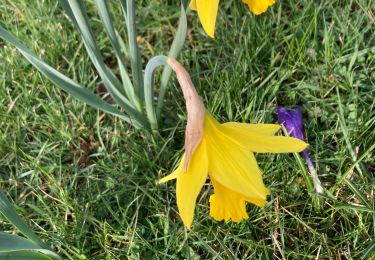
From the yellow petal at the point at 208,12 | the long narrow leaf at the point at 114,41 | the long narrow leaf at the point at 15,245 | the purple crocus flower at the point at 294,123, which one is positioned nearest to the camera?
A: the yellow petal at the point at 208,12

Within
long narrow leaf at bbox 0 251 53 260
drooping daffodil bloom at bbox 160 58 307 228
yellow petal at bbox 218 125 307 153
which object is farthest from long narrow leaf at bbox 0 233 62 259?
yellow petal at bbox 218 125 307 153

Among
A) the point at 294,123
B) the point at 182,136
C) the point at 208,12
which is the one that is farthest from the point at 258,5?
the point at 182,136

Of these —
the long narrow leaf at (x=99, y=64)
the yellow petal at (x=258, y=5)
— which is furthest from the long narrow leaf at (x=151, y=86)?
the yellow petal at (x=258, y=5)

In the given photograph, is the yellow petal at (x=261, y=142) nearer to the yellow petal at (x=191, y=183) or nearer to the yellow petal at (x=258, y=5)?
the yellow petal at (x=191, y=183)

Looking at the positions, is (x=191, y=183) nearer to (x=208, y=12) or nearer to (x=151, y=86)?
(x=208, y=12)

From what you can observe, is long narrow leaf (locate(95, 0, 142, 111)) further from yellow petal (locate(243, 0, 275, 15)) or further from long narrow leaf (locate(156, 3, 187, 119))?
yellow petal (locate(243, 0, 275, 15))

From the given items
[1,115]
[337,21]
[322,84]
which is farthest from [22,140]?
[337,21]

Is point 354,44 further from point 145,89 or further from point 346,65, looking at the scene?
point 145,89
